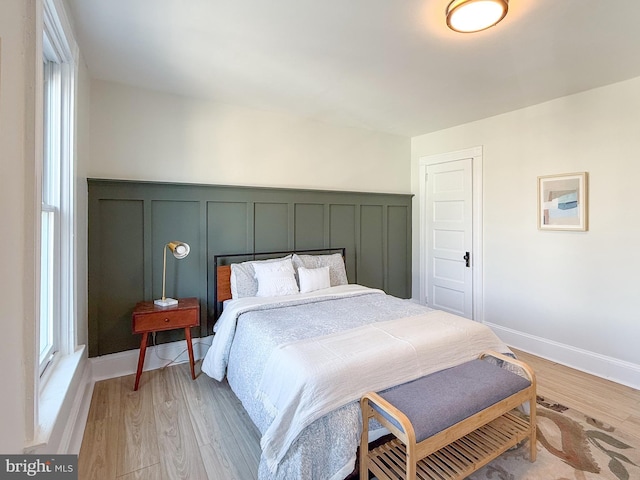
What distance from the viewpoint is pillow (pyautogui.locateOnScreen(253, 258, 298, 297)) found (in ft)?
9.86

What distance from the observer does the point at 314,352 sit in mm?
1802

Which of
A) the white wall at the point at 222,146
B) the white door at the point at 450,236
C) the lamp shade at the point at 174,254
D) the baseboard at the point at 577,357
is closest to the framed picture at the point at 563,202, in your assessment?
the white door at the point at 450,236

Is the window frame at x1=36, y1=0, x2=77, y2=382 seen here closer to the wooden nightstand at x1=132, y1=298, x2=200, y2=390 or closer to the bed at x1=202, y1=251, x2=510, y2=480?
the wooden nightstand at x1=132, y1=298, x2=200, y2=390

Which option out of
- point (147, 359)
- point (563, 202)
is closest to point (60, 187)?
point (147, 359)

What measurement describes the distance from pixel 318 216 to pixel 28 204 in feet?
9.59

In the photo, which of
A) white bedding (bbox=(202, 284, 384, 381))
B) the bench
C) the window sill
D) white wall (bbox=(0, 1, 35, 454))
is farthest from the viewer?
white bedding (bbox=(202, 284, 384, 381))

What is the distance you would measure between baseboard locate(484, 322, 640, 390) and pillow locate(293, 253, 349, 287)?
74.7 inches

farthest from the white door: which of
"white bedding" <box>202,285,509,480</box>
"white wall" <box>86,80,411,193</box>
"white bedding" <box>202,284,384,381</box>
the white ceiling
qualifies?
"white bedding" <box>202,284,384,381</box>

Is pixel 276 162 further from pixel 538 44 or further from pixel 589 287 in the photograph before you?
pixel 589 287

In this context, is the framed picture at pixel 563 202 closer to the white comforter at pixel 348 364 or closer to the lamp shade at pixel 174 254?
the white comforter at pixel 348 364

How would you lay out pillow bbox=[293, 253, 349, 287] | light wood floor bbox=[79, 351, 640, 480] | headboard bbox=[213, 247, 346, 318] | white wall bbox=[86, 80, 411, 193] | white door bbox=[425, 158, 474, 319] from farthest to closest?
white door bbox=[425, 158, 474, 319] → pillow bbox=[293, 253, 349, 287] → headboard bbox=[213, 247, 346, 318] → white wall bbox=[86, 80, 411, 193] → light wood floor bbox=[79, 351, 640, 480]

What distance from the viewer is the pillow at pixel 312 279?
125 inches

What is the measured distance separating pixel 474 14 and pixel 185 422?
3049 mm

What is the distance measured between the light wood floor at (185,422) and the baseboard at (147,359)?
8cm
